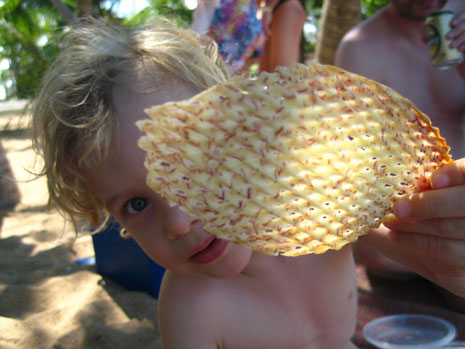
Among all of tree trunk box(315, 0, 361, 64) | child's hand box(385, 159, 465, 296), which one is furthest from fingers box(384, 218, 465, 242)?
tree trunk box(315, 0, 361, 64)

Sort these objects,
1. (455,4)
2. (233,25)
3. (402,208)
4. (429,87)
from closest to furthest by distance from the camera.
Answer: (402,208) < (455,4) < (429,87) < (233,25)

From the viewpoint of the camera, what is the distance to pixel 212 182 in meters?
0.63

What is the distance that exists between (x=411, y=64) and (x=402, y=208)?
2.40 meters

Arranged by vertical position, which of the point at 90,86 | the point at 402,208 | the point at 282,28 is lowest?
the point at 402,208

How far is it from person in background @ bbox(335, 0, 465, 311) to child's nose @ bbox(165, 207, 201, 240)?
6.76ft

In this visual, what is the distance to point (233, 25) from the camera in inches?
113

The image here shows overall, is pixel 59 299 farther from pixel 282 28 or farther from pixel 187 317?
pixel 282 28

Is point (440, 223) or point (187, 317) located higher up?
point (440, 223)

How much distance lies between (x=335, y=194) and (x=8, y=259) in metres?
2.40

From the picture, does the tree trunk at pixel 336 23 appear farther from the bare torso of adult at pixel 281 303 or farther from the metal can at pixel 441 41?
the bare torso of adult at pixel 281 303

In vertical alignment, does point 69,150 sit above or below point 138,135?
below

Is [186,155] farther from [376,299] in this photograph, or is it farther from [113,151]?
[376,299]

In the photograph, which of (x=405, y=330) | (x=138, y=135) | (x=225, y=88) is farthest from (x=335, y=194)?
(x=405, y=330)

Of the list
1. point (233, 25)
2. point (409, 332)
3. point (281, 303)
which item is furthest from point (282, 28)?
point (281, 303)
